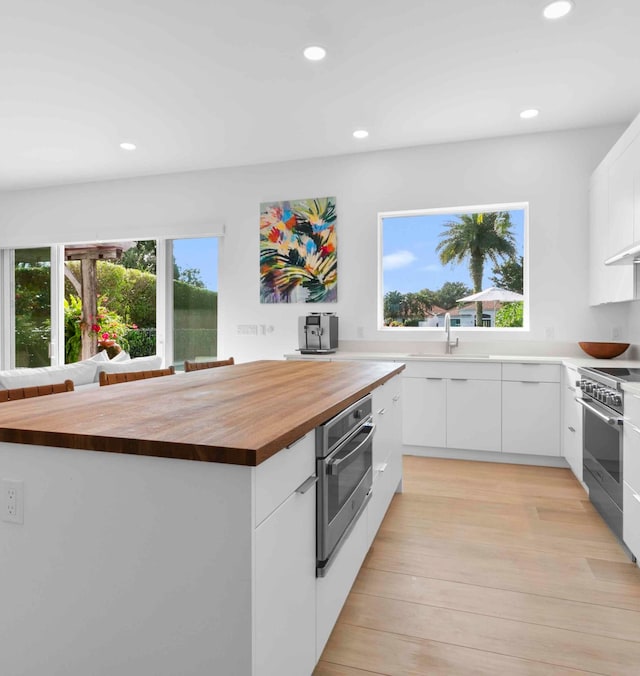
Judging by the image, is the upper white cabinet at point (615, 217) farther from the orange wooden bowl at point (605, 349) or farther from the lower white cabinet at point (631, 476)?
the lower white cabinet at point (631, 476)

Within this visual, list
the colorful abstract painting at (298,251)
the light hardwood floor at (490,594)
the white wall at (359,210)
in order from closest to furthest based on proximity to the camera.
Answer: the light hardwood floor at (490,594) → the white wall at (359,210) → the colorful abstract painting at (298,251)

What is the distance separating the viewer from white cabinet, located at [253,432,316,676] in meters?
1.04

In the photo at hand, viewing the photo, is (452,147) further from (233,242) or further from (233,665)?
(233,665)

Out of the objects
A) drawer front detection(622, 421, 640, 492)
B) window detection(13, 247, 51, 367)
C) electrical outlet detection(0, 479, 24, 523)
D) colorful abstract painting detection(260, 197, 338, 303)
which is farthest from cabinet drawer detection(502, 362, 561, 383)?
window detection(13, 247, 51, 367)

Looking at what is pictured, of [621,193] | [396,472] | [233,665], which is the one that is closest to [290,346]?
[396,472]

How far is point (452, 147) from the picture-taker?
14.1 feet

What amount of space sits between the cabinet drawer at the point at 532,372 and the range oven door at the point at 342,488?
2.10 m

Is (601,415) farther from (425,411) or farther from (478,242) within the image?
(478,242)

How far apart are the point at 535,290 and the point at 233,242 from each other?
291 centimetres

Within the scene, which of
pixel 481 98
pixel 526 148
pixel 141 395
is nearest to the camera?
pixel 141 395

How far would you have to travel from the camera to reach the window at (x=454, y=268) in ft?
14.3

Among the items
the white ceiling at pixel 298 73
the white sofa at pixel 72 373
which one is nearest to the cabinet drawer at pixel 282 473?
the white sofa at pixel 72 373

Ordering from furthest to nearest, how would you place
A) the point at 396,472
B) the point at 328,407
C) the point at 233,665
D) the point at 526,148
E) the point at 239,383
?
the point at 526,148 → the point at 396,472 → the point at 239,383 → the point at 328,407 → the point at 233,665

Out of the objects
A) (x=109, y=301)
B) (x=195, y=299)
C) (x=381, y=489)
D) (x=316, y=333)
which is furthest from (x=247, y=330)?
(x=381, y=489)
